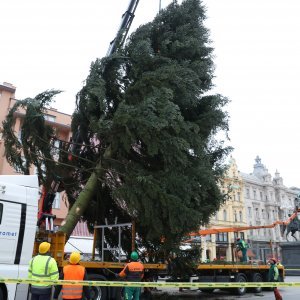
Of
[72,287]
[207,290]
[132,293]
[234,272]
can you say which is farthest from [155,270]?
[207,290]

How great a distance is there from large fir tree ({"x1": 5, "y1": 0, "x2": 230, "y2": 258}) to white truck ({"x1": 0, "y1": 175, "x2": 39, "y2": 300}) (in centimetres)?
300

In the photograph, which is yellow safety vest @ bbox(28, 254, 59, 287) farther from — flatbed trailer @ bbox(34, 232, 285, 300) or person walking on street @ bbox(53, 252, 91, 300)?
flatbed trailer @ bbox(34, 232, 285, 300)

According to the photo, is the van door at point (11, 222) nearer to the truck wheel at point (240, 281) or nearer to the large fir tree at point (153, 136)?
the large fir tree at point (153, 136)

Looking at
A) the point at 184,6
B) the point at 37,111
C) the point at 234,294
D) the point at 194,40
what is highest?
the point at 184,6

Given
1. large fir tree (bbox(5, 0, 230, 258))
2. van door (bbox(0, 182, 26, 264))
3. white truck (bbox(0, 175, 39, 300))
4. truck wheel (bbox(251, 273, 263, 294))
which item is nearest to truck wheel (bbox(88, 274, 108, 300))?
large fir tree (bbox(5, 0, 230, 258))

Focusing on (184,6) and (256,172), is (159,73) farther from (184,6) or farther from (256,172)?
(256,172)

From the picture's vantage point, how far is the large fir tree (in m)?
10.2

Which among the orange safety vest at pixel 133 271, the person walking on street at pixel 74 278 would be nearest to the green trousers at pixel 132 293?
the orange safety vest at pixel 133 271

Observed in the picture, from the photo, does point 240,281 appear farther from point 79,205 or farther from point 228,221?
point 228,221

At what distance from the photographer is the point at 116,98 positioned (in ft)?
40.2

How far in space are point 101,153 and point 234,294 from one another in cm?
907

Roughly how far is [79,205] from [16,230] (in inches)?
160

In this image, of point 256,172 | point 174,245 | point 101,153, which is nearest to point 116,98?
point 101,153

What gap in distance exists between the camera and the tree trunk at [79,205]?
37.3ft
